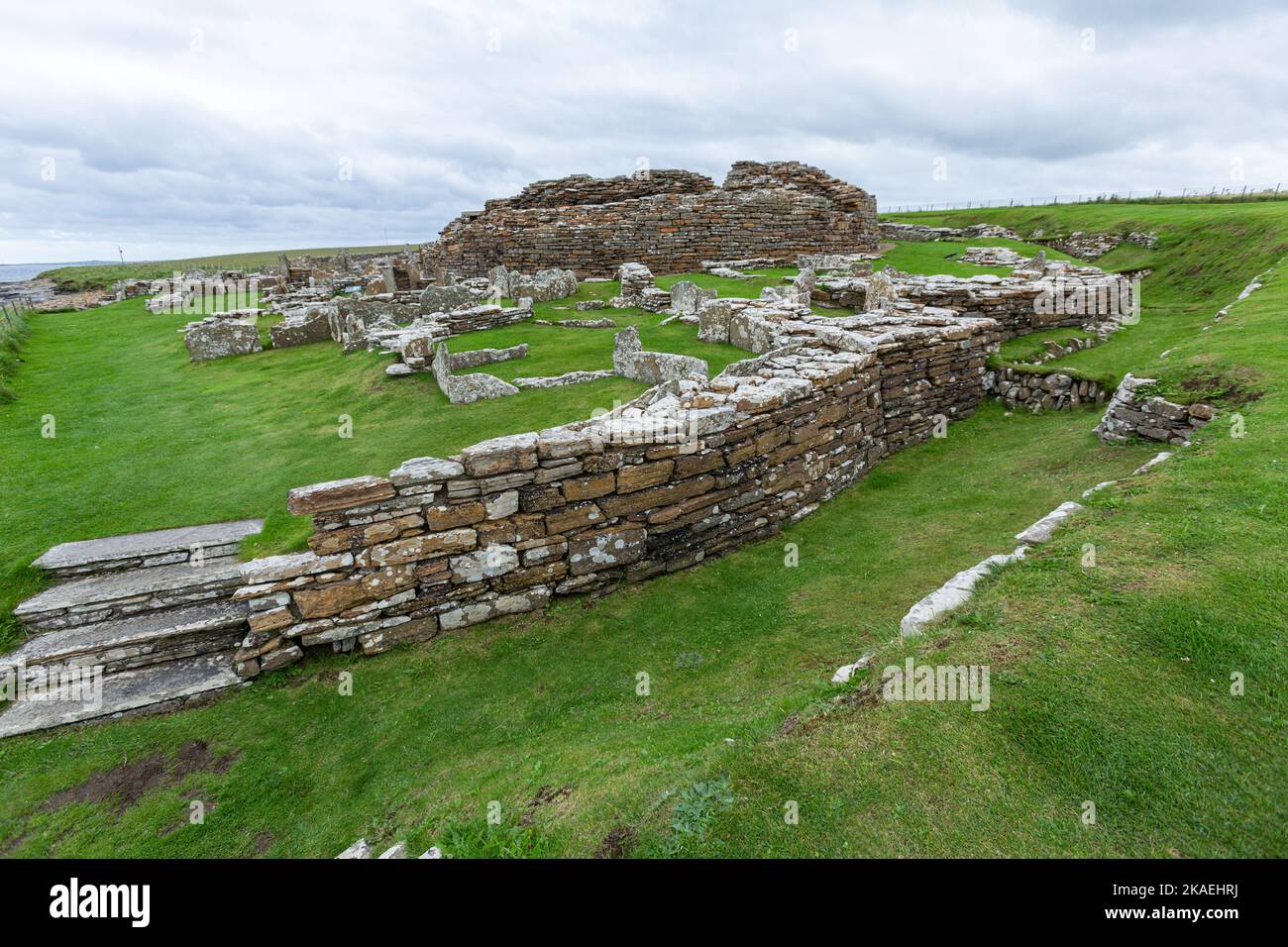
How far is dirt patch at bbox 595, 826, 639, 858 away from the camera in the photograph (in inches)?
137

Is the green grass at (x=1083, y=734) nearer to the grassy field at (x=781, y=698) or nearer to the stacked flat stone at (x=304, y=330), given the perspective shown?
the grassy field at (x=781, y=698)

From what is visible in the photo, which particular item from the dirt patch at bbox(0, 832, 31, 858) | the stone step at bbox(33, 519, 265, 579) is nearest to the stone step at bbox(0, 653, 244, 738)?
the dirt patch at bbox(0, 832, 31, 858)

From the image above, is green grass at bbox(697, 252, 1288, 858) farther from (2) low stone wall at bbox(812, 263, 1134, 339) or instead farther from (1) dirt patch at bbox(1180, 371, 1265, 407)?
(2) low stone wall at bbox(812, 263, 1134, 339)

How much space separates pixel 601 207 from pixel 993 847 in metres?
29.1

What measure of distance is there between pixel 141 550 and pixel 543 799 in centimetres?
624

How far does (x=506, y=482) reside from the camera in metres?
6.74

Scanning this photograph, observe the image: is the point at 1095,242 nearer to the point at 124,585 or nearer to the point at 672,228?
the point at 672,228

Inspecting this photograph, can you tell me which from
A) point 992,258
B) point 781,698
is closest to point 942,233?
point 992,258

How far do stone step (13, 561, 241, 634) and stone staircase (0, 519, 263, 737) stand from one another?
0.03 ft

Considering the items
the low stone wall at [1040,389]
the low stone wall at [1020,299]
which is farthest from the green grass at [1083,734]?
the low stone wall at [1020,299]

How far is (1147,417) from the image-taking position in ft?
28.1

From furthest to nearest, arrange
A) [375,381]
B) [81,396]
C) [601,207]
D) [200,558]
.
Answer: [601,207]
[81,396]
[375,381]
[200,558]
